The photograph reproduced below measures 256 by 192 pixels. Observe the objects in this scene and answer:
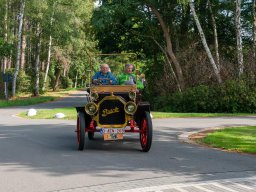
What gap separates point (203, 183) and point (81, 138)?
12.7 ft

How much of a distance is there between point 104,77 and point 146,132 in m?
1.92

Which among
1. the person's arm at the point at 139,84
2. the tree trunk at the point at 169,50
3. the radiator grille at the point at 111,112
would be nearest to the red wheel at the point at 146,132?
the radiator grille at the point at 111,112

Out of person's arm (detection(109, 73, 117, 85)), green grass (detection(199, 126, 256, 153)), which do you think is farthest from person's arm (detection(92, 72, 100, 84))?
green grass (detection(199, 126, 256, 153))

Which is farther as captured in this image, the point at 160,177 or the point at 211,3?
the point at 211,3

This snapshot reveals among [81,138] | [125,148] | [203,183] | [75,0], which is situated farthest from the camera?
[75,0]

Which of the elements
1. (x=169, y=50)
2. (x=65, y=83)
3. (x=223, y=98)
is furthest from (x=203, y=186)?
(x=65, y=83)

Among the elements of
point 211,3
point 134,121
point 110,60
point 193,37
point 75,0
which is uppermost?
point 75,0

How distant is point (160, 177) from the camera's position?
26.2ft

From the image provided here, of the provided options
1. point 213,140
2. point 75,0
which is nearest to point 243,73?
point 213,140

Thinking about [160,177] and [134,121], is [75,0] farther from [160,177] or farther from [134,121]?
[160,177]

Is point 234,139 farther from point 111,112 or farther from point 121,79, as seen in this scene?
point 111,112

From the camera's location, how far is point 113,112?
1104 cm

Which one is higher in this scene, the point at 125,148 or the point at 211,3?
the point at 211,3

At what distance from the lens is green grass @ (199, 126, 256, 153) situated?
11.7 meters
